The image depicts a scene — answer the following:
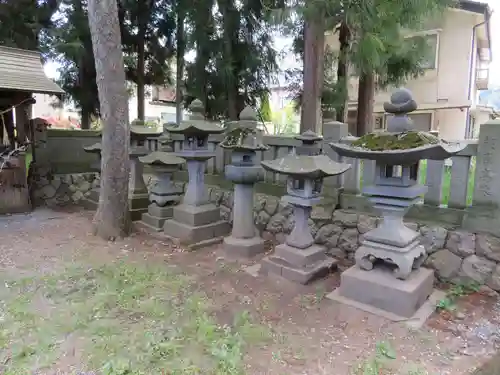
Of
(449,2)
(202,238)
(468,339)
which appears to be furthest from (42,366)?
(449,2)

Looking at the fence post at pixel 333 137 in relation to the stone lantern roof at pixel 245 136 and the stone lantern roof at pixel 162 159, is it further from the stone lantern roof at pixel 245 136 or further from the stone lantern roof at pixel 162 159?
the stone lantern roof at pixel 162 159

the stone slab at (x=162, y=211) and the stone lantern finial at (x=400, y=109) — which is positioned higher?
the stone lantern finial at (x=400, y=109)

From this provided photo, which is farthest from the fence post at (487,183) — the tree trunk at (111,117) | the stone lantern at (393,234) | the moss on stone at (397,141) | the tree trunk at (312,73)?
the tree trunk at (111,117)

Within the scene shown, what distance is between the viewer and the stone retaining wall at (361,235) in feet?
12.5

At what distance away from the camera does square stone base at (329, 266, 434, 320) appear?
331 cm

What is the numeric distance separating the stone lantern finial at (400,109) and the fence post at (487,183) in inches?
42.3

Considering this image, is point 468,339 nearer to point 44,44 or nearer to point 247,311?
point 247,311

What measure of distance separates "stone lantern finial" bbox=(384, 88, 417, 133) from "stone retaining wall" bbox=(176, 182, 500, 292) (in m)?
1.43

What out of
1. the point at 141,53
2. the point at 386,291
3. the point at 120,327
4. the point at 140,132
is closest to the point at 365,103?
the point at 140,132

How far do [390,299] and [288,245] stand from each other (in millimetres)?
1326

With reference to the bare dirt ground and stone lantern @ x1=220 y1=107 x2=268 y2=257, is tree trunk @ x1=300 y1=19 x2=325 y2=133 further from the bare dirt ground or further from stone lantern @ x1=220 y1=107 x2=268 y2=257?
the bare dirt ground

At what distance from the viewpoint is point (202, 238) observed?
5500 mm

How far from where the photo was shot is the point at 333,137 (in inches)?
188

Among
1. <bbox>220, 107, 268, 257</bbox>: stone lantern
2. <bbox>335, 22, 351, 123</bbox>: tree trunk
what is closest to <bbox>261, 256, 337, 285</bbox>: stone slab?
Answer: <bbox>220, 107, 268, 257</bbox>: stone lantern
